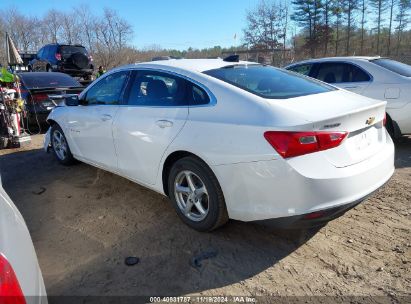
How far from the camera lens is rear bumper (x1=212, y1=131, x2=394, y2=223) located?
266cm

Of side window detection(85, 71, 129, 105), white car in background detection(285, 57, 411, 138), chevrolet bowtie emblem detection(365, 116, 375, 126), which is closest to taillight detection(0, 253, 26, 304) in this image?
chevrolet bowtie emblem detection(365, 116, 375, 126)

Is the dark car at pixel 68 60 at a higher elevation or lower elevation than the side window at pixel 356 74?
higher

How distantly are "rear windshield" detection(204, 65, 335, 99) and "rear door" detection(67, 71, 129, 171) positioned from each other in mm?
1361

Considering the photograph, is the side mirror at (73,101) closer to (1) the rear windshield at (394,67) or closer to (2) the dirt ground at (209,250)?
(2) the dirt ground at (209,250)

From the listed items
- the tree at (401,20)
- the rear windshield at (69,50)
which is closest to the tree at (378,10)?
the tree at (401,20)

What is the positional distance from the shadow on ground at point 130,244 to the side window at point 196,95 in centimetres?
124

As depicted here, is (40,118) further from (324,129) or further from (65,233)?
(324,129)

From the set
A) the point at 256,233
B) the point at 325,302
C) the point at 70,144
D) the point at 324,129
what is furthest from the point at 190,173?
the point at 70,144

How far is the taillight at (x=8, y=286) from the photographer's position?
4.59 feet

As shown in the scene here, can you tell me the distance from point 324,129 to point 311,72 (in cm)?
478

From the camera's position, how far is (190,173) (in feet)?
11.2

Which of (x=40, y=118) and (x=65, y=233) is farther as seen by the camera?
(x=40, y=118)

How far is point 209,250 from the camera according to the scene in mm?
3197

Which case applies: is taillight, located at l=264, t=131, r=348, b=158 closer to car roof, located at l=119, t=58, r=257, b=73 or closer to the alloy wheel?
the alloy wheel
